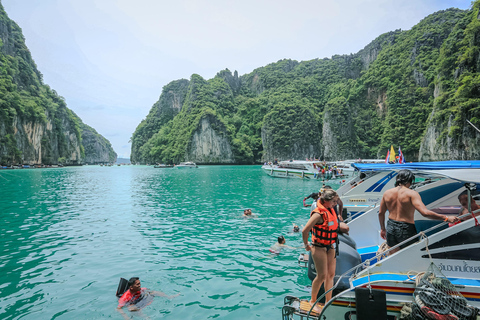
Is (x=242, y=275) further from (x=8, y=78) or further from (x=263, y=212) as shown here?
(x=8, y=78)

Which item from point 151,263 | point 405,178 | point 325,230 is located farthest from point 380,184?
point 151,263

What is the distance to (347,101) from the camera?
101 m

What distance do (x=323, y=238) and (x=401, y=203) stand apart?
1546mm

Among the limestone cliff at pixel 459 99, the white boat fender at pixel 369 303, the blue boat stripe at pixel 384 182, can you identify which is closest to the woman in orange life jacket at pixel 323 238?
the white boat fender at pixel 369 303

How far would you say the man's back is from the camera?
15.1 ft

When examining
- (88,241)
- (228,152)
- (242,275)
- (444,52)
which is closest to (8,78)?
(228,152)

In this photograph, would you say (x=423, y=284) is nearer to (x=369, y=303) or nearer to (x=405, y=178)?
(x=369, y=303)

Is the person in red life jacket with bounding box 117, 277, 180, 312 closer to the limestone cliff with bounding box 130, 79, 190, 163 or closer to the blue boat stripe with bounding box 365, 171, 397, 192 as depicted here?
the blue boat stripe with bounding box 365, 171, 397, 192

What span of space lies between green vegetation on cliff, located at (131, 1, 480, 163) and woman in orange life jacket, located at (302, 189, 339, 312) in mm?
41174

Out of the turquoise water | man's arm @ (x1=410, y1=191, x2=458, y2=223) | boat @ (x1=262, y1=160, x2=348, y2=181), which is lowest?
the turquoise water

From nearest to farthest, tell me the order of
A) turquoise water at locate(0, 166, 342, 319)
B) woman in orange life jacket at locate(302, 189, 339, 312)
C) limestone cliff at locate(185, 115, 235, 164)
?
woman in orange life jacket at locate(302, 189, 339, 312) < turquoise water at locate(0, 166, 342, 319) < limestone cliff at locate(185, 115, 235, 164)

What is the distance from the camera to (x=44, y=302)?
239 inches

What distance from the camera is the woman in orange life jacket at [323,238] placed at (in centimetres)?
439

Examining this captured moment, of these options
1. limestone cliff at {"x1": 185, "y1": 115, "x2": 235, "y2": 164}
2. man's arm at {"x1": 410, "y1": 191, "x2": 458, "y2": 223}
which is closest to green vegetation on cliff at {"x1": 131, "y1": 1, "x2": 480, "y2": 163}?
limestone cliff at {"x1": 185, "y1": 115, "x2": 235, "y2": 164}
